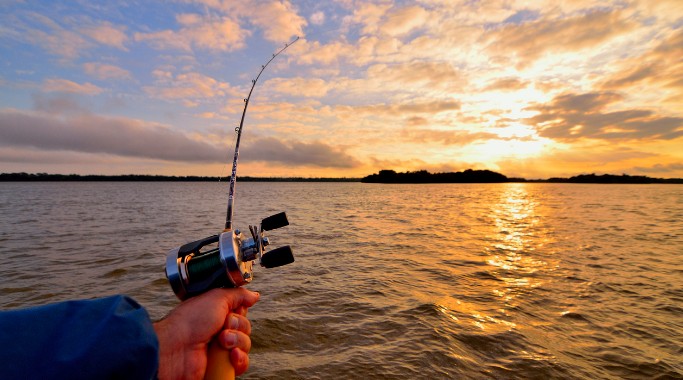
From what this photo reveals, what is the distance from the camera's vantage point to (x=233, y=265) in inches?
80.0

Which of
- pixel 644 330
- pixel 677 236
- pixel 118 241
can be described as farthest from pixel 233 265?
pixel 677 236

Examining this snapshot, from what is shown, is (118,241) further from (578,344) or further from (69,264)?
(578,344)

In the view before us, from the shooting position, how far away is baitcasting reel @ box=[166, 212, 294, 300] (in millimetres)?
2027

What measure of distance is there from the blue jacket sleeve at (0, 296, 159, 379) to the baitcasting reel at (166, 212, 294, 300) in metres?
0.72

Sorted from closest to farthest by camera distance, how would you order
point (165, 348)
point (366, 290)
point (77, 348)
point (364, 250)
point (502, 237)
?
point (77, 348) → point (165, 348) → point (366, 290) → point (364, 250) → point (502, 237)

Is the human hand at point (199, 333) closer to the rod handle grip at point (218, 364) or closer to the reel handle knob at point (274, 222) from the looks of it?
the rod handle grip at point (218, 364)

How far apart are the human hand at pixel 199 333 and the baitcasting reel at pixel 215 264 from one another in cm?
9

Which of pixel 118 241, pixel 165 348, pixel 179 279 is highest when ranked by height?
pixel 179 279

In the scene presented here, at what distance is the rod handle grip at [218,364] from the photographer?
70.9 inches

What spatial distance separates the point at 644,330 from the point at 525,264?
4.45 meters

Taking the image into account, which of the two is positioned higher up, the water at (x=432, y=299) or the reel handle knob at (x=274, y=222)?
the reel handle knob at (x=274, y=222)

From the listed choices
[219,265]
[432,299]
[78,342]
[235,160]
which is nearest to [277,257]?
[219,265]

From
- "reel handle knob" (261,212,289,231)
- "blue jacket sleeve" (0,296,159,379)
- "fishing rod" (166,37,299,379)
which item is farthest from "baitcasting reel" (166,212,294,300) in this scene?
"blue jacket sleeve" (0,296,159,379)

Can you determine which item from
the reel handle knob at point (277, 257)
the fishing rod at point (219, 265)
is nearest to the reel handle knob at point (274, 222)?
the fishing rod at point (219, 265)
